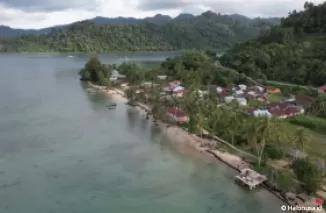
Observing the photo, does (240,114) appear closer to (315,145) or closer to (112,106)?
(315,145)

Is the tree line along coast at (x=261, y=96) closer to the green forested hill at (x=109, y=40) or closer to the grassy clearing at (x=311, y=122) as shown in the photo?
the grassy clearing at (x=311, y=122)

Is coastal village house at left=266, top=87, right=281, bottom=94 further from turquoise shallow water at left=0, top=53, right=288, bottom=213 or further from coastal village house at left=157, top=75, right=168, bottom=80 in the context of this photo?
turquoise shallow water at left=0, top=53, right=288, bottom=213

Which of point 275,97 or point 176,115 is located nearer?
point 176,115

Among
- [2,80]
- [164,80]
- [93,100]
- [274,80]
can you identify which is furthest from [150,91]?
[2,80]

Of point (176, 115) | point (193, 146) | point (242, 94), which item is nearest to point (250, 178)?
point (193, 146)

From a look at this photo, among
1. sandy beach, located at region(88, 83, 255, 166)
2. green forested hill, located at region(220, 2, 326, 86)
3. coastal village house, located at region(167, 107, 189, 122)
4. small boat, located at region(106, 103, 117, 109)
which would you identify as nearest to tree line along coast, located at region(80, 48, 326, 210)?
coastal village house, located at region(167, 107, 189, 122)

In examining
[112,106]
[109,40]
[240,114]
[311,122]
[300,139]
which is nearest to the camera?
[300,139]
